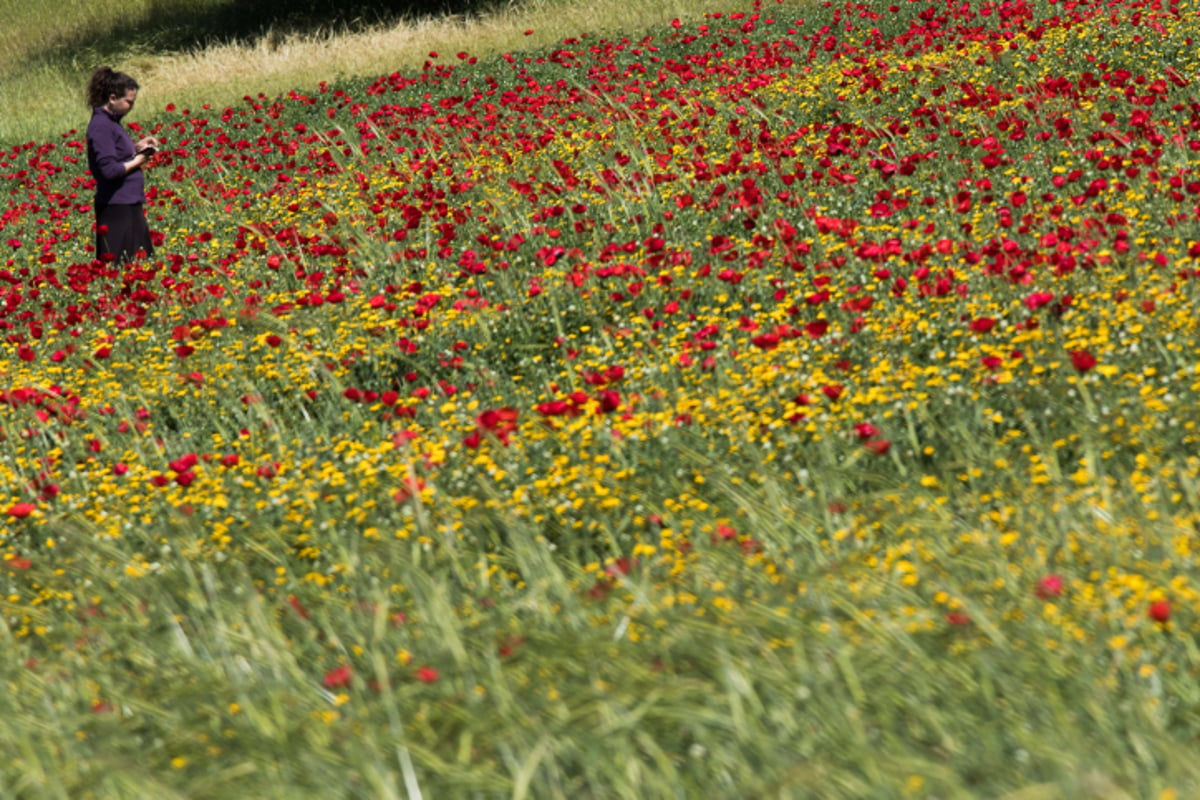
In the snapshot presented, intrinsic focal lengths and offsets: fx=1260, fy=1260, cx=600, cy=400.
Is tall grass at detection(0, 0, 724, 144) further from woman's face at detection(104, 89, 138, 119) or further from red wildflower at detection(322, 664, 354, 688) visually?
red wildflower at detection(322, 664, 354, 688)

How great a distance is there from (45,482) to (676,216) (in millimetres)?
3997

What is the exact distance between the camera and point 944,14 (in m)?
13.7

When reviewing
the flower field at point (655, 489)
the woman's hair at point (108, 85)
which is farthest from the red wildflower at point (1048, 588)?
the woman's hair at point (108, 85)

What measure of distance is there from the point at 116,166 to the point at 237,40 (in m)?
18.3

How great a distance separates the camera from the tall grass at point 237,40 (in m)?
20.1

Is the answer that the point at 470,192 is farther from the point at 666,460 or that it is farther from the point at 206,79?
the point at 206,79

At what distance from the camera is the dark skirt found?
9.50m

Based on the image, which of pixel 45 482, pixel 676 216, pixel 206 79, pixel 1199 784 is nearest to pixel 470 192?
pixel 676 216

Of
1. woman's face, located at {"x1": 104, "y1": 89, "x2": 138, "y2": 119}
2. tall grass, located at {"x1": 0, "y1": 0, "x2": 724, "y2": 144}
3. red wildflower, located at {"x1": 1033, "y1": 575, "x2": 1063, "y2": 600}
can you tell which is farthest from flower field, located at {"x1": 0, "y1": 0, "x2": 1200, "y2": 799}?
tall grass, located at {"x1": 0, "y1": 0, "x2": 724, "y2": 144}

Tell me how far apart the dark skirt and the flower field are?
1.47ft

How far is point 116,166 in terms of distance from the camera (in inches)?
365

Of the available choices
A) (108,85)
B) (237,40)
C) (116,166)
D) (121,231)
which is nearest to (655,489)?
(116,166)

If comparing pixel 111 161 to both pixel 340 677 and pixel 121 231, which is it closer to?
pixel 121 231

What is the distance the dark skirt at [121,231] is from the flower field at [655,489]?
0.45m
